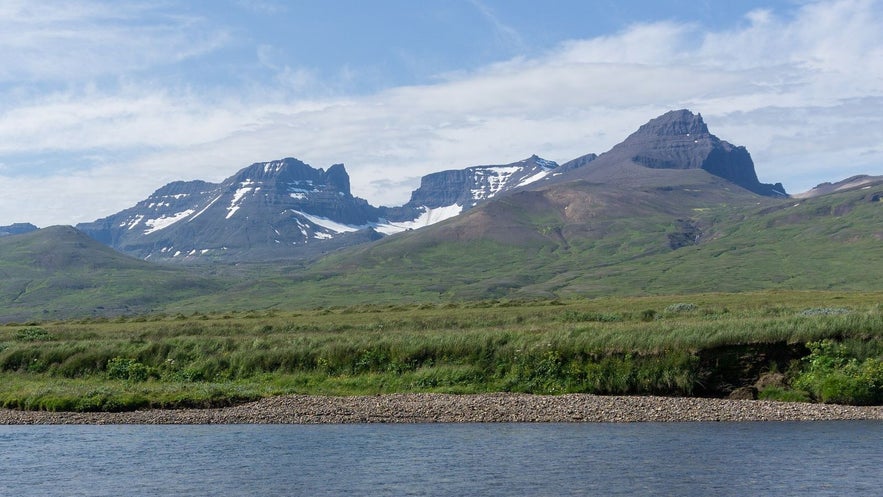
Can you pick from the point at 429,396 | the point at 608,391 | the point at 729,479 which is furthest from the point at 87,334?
the point at 729,479

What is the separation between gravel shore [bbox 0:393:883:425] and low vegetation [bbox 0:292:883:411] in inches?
88.6

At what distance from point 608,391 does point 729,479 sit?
67.5 feet

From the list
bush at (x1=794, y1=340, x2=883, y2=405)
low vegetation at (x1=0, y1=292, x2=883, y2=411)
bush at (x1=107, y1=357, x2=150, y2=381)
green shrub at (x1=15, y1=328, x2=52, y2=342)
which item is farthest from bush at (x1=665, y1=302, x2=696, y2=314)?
green shrub at (x1=15, y1=328, x2=52, y2=342)

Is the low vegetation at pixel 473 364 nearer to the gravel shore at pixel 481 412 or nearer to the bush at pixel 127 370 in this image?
the bush at pixel 127 370

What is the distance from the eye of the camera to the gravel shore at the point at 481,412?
164 feet

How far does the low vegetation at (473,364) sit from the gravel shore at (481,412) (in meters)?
2.25

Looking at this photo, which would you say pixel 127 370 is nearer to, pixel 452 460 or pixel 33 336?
pixel 33 336

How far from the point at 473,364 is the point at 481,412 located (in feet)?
29.8

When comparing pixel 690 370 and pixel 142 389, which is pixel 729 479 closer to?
pixel 690 370

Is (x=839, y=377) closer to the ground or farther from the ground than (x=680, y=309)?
closer to the ground

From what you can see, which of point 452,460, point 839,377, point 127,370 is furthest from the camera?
point 127,370

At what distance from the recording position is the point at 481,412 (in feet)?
170

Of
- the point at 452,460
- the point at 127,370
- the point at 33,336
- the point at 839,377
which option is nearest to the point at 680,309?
the point at 839,377

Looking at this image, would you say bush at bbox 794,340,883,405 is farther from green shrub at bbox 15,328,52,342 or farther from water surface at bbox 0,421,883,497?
green shrub at bbox 15,328,52,342
